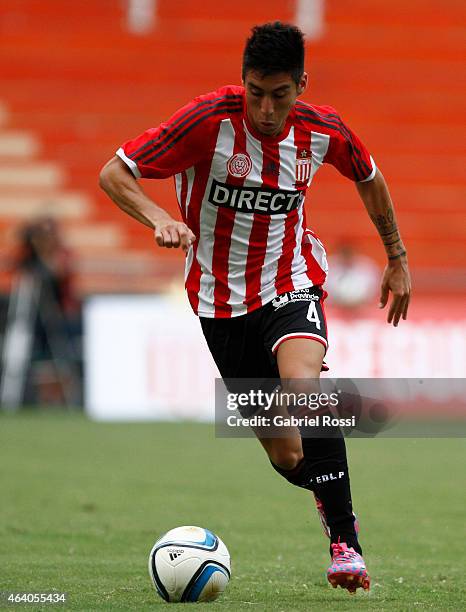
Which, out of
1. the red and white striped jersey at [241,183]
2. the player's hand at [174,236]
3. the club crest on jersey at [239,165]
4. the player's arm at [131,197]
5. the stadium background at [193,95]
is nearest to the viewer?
the player's hand at [174,236]

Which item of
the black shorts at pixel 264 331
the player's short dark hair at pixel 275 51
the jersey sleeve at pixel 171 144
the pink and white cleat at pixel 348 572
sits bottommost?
the pink and white cleat at pixel 348 572

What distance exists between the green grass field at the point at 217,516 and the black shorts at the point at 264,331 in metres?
0.93

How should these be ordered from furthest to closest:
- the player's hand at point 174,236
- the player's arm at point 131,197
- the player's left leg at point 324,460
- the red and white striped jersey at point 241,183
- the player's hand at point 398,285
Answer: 1. the player's hand at point 398,285
2. the red and white striped jersey at point 241,183
3. the player's left leg at point 324,460
4. the player's arm at point 131,197
5. the player's hand at point 174,236

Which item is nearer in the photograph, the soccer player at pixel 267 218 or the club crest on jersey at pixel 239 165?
the soccer player at pixel 267 218

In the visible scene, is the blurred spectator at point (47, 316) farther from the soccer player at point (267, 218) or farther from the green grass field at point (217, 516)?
the soccer player at point (267, 218)

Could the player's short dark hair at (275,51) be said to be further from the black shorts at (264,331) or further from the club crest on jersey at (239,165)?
the black shorts at (264,331)

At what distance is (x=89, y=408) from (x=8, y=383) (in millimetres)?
1057

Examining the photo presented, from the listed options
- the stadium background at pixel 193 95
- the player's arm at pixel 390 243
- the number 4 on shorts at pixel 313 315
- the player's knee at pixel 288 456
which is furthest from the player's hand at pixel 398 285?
the stadium background at pixel 193 95

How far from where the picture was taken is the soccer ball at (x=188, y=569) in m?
4.78

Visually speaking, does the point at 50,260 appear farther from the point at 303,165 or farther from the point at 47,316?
the point at 303,165

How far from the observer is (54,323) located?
14.3 metres

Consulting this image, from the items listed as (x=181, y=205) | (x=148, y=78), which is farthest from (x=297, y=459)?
(x=148, y=78)

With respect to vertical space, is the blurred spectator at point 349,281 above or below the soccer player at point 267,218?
below

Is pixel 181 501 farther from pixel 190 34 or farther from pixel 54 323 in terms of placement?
pixel 190 34
